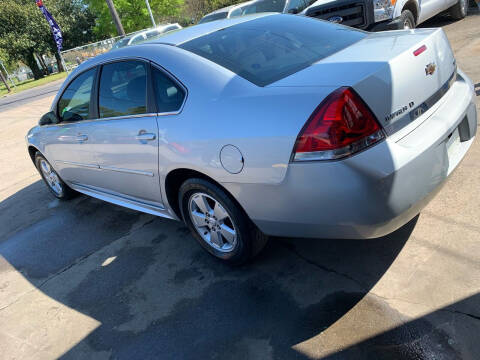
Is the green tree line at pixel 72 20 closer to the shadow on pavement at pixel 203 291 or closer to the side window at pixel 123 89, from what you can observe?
the side window at pixel 123 89

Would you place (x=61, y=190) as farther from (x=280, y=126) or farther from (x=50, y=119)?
(x=280, y=126)

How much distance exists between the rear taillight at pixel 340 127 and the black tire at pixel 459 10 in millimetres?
8707

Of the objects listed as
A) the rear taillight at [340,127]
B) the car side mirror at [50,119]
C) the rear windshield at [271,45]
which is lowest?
the rear taillight at [340,127]

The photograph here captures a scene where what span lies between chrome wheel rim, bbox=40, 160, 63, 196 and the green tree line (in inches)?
1219

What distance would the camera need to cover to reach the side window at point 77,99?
12.7 feet

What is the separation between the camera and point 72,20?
142ft

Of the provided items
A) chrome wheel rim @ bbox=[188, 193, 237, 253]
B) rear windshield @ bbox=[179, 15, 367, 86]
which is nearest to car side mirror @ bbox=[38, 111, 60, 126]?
rear windshield @ bbox=[179, 15, 367, 86]

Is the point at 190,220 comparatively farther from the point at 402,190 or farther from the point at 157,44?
the point at 402,190

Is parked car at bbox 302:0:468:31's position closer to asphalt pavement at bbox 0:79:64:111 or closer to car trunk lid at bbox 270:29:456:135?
car trunk lid at bbox 270:29:456:135

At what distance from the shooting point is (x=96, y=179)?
415cm

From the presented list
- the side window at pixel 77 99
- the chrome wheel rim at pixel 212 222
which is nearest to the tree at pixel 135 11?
the side window at pixel 77 99

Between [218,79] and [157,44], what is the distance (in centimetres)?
83

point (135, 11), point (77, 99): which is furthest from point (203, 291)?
point (135, 11)

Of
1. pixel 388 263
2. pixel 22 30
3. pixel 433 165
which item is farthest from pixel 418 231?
pixel 22 30
